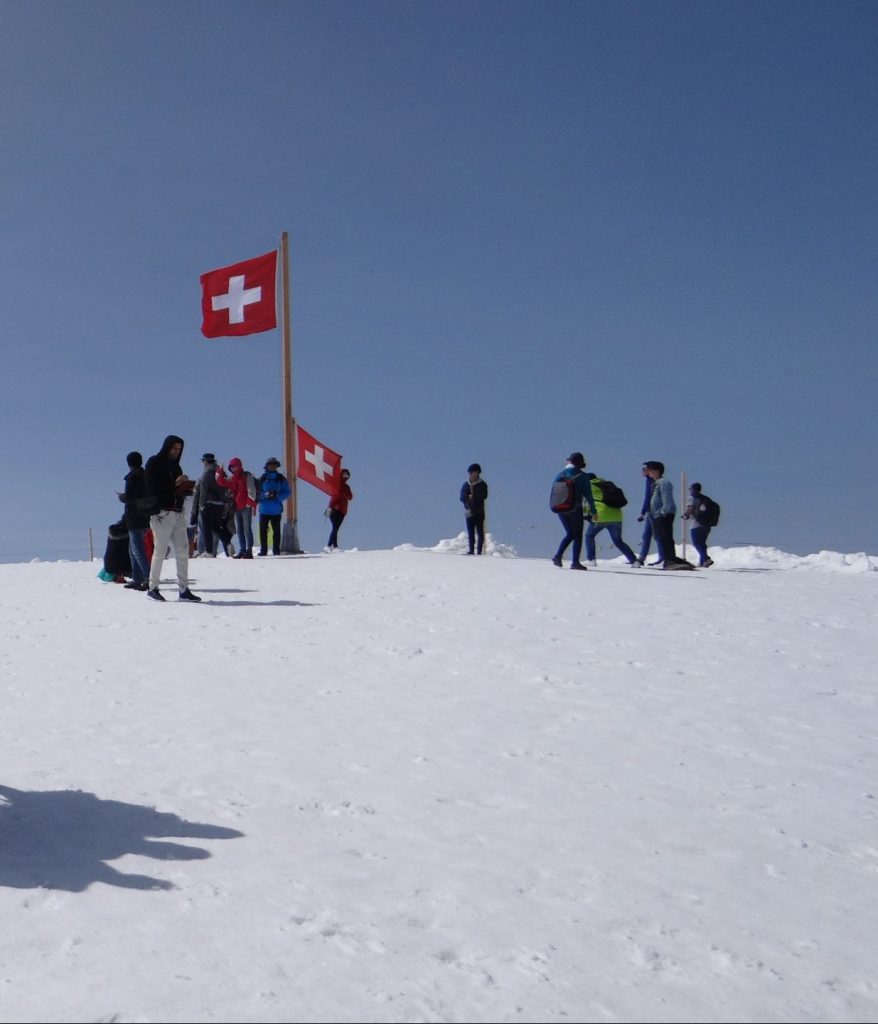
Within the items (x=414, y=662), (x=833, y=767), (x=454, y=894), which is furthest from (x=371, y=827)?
(x=414, y=662)

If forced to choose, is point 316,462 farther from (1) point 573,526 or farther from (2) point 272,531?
(1) point 573,526

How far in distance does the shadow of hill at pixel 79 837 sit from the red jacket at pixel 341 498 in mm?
14249

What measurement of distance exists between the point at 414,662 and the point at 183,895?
183 inches

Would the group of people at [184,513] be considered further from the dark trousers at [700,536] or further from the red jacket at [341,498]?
the dark trousers at [700,536]

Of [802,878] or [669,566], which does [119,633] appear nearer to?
[802,878]

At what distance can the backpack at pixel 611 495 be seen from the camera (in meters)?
16.7

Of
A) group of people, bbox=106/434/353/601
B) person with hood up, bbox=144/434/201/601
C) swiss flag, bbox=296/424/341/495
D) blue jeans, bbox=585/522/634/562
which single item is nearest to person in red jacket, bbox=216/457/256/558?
group of people, bbox=106/434/353/601

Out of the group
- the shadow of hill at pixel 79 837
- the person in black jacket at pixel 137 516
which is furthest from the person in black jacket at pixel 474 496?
the shadow of hill at pixel 79 837

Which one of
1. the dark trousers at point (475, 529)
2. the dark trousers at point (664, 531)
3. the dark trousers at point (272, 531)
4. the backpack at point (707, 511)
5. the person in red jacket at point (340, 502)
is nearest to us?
the dark trousers at point (664, 531)

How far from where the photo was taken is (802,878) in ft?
13.8

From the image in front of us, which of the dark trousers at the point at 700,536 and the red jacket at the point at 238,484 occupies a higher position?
the red jacket at the point at 238,484

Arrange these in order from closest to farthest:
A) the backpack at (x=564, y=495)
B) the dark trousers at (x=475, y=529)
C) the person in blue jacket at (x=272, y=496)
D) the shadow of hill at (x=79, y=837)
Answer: the shadow of hill at (x=79, y=837)
the backpack at (x=564, y=495)
the person in blue jacket at (x=272, y=496)
the dark trousers at (x=475, y=529)

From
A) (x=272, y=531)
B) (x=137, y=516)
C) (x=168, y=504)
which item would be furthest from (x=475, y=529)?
(x=168, y=504)

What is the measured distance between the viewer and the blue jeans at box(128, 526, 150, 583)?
13320 mm
